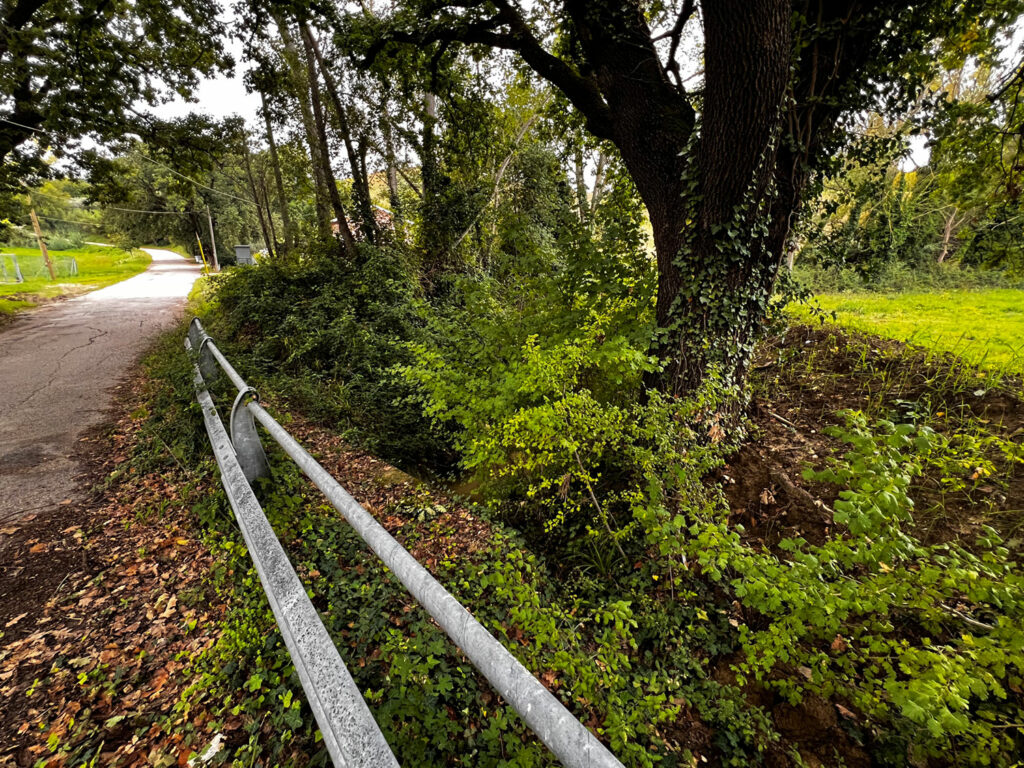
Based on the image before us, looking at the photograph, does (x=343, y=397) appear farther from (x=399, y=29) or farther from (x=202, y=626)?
(x=399, y=29)

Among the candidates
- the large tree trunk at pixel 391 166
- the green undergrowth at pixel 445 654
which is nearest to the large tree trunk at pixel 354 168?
the large tree trunk at pixel 391 166

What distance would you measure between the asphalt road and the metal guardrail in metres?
3.11

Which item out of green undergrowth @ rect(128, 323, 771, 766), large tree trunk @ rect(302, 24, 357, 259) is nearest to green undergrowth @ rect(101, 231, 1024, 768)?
green undergrowth @ rect(128, 323, 771, 766)

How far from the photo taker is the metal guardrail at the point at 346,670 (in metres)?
0.85

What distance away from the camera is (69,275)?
22422 mm

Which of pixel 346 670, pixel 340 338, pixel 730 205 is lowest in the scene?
pixel 346 670

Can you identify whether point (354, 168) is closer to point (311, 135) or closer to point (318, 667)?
point (311, 135)

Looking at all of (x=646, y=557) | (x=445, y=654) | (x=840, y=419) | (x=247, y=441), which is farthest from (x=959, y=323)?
(x=247, y=441)

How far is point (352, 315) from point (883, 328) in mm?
9112

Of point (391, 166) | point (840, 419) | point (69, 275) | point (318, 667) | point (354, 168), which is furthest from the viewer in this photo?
point (69, 275)

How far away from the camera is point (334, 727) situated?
1160 mm

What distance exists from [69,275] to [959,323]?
36198 millimetres

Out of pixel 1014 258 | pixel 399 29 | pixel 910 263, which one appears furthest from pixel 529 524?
pixel 910 263

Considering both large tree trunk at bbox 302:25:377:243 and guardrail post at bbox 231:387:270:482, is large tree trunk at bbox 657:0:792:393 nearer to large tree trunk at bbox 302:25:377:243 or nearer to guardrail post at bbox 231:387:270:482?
guardrail post at bbox 231:387:270:482
